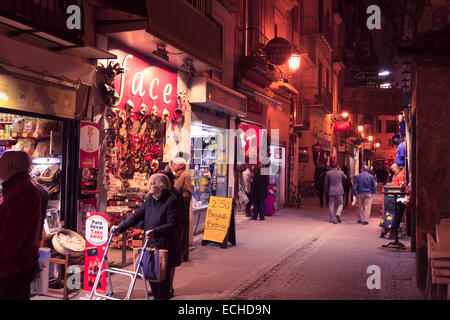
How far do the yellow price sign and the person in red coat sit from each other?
702 centimetres

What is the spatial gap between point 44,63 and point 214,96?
6.15 meters

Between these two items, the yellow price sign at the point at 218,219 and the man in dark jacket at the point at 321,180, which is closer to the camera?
the yellow price sign at the point at 218,219

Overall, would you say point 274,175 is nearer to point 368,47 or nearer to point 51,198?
point 51,198

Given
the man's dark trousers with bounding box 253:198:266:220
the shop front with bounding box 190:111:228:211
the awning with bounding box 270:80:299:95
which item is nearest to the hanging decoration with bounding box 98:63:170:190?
the shop front with bounding box 190:111:228:211

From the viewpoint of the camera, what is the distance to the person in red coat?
3.75 m

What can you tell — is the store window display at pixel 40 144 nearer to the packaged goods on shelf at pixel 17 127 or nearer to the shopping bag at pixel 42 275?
the packaged goods on shelf at pixel 17 127

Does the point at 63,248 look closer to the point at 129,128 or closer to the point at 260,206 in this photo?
the point at 129,128

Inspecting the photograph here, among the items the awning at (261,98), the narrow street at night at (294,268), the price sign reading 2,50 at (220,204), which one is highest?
the awning at (261,98)

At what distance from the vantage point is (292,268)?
8773mm

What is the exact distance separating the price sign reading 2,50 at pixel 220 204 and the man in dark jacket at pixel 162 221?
4.68 meters

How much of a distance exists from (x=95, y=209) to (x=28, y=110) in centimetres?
243

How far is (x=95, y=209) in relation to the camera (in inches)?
338

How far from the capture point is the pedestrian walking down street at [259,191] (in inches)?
620

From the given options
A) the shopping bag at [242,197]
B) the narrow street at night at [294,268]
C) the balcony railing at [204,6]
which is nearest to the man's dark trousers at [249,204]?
the shopping bag at [242,197]
